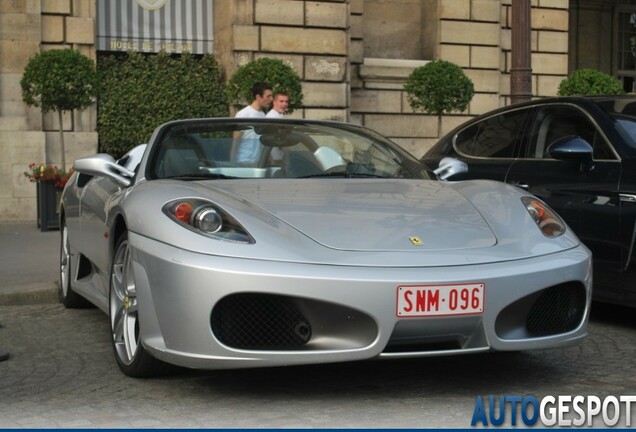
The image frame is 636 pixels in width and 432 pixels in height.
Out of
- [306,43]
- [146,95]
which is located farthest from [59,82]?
[306,43]

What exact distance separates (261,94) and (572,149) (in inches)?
181

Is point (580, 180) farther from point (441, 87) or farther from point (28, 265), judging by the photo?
point (441, 87)

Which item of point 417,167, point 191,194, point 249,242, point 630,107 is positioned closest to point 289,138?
point 417,167

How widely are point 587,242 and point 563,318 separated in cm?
188

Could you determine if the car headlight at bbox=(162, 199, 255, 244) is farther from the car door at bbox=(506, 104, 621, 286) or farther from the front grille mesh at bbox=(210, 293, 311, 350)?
the car door at bbox=(506, 104, 621, 286)

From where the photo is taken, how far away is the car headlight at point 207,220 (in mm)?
4605

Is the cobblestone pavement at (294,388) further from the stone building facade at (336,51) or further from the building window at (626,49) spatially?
the building window at (626,49)

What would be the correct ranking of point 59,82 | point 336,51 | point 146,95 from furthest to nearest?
1. point 336,51
2. point 146,95
3. point 59,82

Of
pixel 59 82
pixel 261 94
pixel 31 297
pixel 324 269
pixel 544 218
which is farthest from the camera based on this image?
pixel 59 82

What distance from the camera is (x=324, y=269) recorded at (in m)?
4.41

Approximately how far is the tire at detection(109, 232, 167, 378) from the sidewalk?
2.64 meters

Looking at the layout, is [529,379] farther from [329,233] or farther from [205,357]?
[205,357]

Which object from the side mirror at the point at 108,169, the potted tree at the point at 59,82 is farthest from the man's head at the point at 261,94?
the side mirror at the point at 108,169

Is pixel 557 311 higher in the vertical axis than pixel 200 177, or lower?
lower
